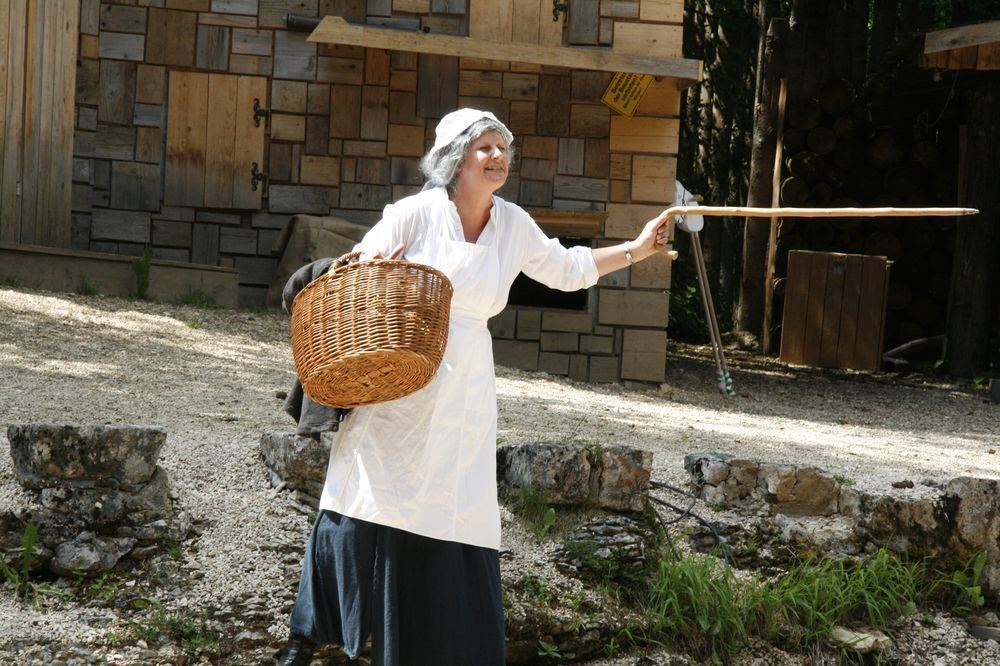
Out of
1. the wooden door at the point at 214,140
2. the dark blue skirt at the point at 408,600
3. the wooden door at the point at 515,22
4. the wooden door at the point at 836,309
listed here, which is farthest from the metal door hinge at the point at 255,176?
the dark blue skirt at the point at 408,600

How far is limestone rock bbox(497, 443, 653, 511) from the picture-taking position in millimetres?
4430

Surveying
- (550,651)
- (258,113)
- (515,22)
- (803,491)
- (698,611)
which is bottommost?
(550,651)

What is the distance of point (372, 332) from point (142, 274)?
234 inches

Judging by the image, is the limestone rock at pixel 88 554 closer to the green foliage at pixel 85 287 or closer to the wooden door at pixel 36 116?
the green foliage at pixel 85 287

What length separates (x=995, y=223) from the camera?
10047mm

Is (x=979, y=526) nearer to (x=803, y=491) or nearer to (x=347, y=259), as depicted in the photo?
(x=803, y=491)

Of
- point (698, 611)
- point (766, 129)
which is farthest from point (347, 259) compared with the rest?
point (766, 129)

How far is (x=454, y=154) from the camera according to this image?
3.06 meters

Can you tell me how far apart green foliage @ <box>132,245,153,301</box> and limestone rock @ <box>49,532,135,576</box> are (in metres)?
4.73

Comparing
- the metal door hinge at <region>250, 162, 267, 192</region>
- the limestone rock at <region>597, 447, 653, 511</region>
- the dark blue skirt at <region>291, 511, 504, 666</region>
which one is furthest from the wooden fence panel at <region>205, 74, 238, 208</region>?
the dark blue skirt at <region>291, 511, 504, 666</region>

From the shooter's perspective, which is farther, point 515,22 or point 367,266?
point 515,22

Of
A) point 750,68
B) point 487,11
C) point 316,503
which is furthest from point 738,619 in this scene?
point 750,68

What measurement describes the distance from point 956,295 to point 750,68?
5.33m

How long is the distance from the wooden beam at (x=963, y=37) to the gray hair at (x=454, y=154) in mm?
6301
